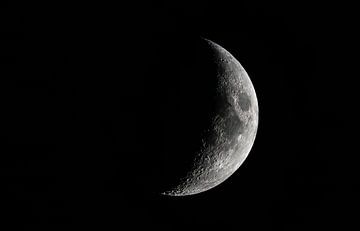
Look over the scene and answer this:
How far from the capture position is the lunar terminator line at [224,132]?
3820mm

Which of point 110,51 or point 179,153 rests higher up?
point 110,51

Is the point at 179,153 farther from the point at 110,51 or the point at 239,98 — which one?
the point at 110,51

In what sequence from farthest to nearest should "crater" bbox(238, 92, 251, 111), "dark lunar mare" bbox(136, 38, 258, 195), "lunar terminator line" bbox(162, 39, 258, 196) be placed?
"crater" bbox(238, 92, 251, 111)
"lunar terminator line" bbox(162, 39, 258, 196)
"dark lunar mare" bbox(136, 38, 258, 195)

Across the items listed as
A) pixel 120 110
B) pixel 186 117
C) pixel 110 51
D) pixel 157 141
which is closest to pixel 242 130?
pixel 186 117

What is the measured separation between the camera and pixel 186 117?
3.60 meters

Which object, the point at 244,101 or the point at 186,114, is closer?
the point at 186,114

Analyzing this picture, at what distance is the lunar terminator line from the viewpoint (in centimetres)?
382

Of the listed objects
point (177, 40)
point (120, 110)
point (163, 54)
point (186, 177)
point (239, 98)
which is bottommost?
point (186, 177)

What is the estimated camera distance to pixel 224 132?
386 cm

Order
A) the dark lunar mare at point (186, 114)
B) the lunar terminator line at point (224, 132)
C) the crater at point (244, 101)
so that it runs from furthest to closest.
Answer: the crater at point (244, 101) → the lunar terminator line at point (224, 132) → the dark lunar mare at point (186, 114)

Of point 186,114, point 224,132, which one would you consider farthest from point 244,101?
point 186,114

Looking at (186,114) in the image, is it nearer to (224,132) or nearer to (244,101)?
(224,132)

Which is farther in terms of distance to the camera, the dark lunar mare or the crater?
the crater

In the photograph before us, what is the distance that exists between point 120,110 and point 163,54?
0.77 meters
